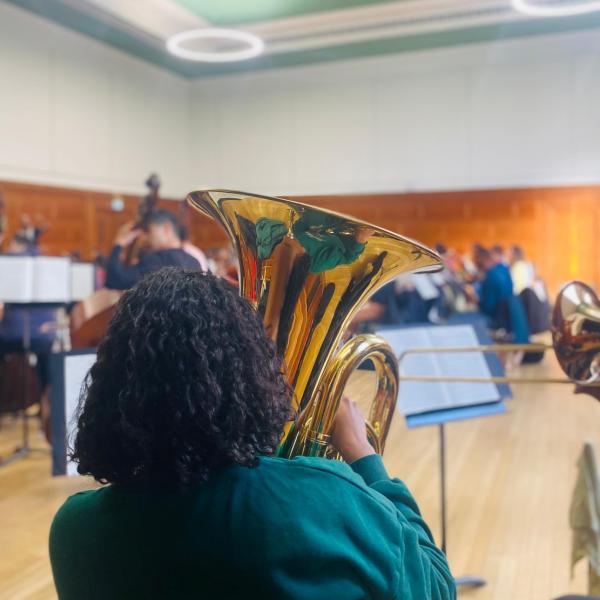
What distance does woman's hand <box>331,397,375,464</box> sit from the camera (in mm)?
1033

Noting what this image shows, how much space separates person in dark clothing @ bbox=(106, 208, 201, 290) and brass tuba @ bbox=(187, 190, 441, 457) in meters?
1.87

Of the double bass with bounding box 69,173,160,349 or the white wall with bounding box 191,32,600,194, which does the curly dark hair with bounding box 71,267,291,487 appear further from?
the white wall with bounding box 191,32,600,194

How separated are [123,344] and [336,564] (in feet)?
1.22

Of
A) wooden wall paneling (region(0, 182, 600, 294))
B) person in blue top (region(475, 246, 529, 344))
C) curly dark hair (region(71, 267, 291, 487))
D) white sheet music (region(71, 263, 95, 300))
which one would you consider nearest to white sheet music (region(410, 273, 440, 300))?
person in blue top (region(475, 246, 529, 344))

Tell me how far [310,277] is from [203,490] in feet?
1.62

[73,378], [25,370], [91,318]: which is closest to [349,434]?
[73,378]

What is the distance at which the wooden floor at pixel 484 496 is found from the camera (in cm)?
240

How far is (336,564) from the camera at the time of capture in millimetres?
769

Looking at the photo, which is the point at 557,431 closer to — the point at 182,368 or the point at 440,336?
the point at 440,336

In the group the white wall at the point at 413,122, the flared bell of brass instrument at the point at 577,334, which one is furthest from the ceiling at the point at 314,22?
the flared bell of brass instrument at the point at 577,334

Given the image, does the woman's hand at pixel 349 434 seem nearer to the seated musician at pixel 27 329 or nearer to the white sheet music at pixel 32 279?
the white sheet music at pixel 32 279

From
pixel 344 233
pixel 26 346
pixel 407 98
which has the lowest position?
pixel 26 346

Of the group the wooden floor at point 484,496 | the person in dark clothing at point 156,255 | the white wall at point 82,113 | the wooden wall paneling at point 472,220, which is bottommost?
the wooden floor at point 484,496

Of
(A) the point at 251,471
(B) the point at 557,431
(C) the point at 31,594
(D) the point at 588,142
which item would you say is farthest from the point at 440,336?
(D) the point at 588,142
